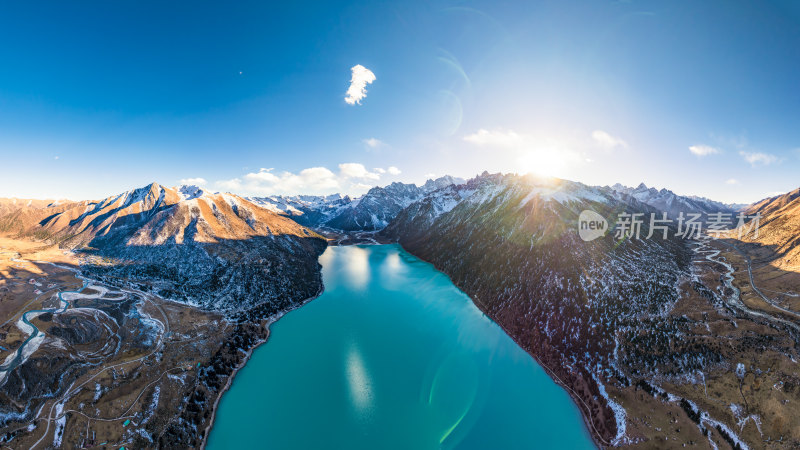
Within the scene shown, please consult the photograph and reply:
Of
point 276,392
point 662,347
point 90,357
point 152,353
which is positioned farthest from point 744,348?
point 90,357

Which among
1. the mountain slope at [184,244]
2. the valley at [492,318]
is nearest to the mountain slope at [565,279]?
→ the valley at [492,318]

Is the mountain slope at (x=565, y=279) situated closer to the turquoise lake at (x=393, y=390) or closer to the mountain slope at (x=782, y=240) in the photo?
the turquoise lake at (x=393, y=390)

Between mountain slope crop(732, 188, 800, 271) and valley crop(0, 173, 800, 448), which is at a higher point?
mountain slope crop(732, 188, 800, 271)

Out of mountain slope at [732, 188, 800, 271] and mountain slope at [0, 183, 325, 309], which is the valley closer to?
mountain slope at [0, 183, 325, 309]

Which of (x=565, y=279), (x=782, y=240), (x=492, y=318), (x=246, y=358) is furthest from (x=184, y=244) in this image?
(x=782, y=240)

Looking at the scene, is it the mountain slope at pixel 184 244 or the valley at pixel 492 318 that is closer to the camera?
the valley at pixel 492 318

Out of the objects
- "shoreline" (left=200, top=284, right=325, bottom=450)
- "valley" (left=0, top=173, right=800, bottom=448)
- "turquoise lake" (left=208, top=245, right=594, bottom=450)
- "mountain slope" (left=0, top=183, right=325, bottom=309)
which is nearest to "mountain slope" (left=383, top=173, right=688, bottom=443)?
"valley" (left=0, top=173, right=800, bottom=448)

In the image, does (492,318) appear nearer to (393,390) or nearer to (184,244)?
(393,390)

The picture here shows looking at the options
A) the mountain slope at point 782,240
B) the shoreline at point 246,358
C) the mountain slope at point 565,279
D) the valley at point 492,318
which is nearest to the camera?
the valley at point 492,318
